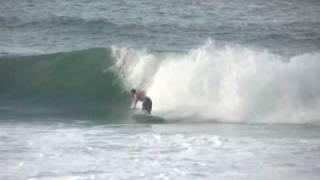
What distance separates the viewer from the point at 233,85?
2377 centimetres

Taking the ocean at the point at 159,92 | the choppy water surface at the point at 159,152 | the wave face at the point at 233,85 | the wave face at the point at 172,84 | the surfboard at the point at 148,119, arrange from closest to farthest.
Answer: the choppy water surface at the point at 159,152
the ocean at the point at 159,92
the surfboard at the point at 148,119
the wave face at the point at 233,85
the wave face at the point at 172,84

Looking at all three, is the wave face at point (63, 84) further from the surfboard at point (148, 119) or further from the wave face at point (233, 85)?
the surfboard at point (148, 119)

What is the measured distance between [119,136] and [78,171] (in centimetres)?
409

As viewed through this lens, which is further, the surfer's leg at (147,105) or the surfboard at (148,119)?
the surfer's leg at (147,105)

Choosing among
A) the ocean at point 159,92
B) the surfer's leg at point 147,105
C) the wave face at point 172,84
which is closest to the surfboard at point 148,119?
the ocean at point 159,92

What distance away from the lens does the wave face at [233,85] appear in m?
22.4

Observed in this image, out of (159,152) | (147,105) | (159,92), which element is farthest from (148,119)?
(159,152)

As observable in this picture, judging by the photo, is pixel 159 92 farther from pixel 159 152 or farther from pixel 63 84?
pixel 159 152

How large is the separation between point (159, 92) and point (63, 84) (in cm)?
397

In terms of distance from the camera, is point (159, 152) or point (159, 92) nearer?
point (159, 152)

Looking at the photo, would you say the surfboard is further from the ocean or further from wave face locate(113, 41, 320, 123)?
wave face locate(113, 41, 320, 123)

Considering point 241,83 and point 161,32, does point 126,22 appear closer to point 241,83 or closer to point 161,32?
point 161,32

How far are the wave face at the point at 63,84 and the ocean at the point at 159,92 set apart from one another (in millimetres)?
39

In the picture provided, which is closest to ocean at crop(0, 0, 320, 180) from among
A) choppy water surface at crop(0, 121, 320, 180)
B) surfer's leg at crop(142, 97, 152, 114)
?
choppy water surface at crop(0, 121, 320, 180)
